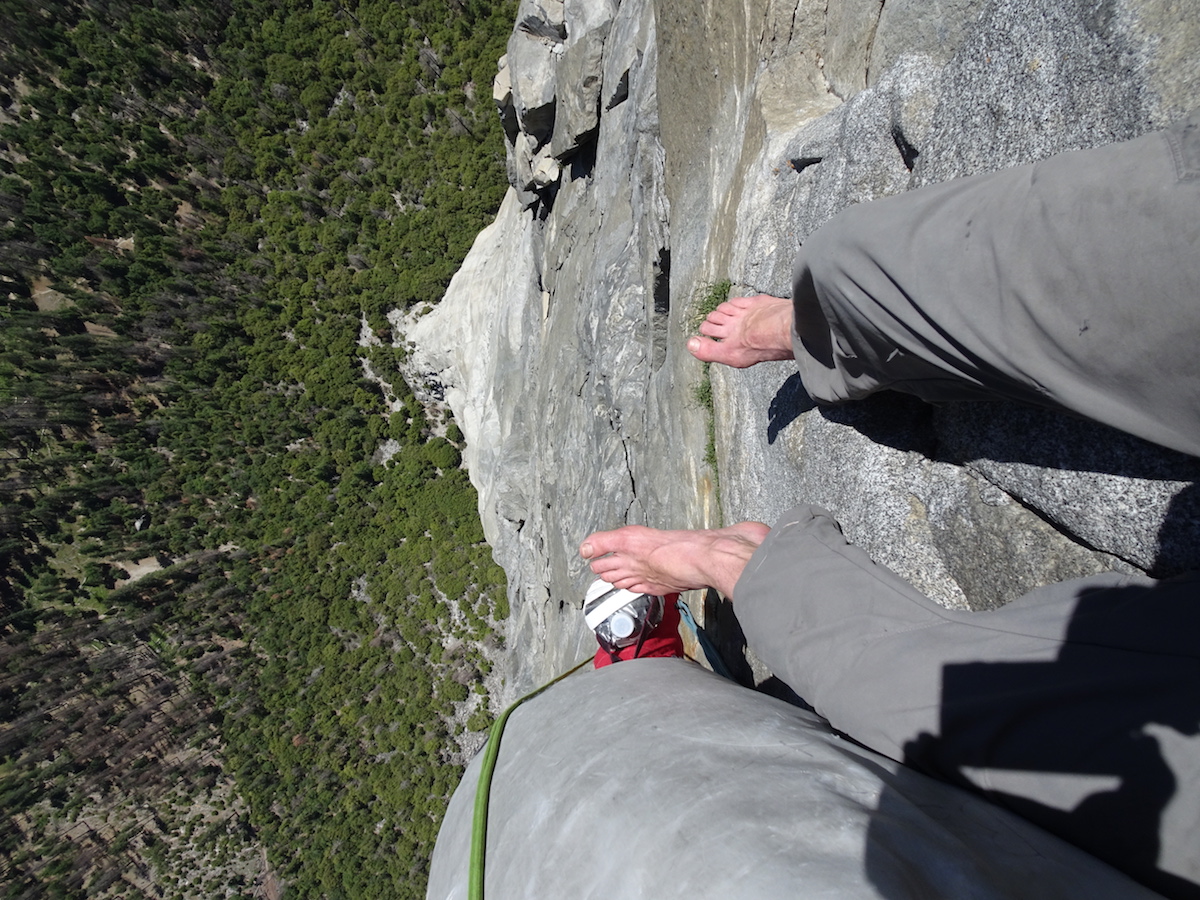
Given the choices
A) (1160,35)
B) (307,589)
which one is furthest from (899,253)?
(307,589)

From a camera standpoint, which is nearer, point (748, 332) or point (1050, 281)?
point (1050, 281)

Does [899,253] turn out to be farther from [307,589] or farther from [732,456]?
[307,589]

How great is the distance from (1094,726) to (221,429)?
1804cm

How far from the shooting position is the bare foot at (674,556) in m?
2.24

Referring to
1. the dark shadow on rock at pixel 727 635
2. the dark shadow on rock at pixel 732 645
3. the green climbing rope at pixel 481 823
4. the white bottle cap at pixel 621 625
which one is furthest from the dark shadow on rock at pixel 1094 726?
the white bottle cap at pixel 621 625

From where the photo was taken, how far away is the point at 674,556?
95.5 inches

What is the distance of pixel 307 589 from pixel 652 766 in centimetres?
1581

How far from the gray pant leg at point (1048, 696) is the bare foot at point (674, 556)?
59cm

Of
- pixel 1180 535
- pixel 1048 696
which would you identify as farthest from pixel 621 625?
pixel 1180 535

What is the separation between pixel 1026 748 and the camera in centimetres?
113

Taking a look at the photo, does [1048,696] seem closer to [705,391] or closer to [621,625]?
[621,625]

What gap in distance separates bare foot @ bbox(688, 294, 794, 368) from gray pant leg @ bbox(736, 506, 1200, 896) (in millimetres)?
884

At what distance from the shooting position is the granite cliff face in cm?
129

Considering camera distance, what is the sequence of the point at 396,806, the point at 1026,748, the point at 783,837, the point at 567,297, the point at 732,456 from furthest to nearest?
the point at 396,806
the point at 567,297
the point at 732,456
the point at 1026,748
the point at 783,837
